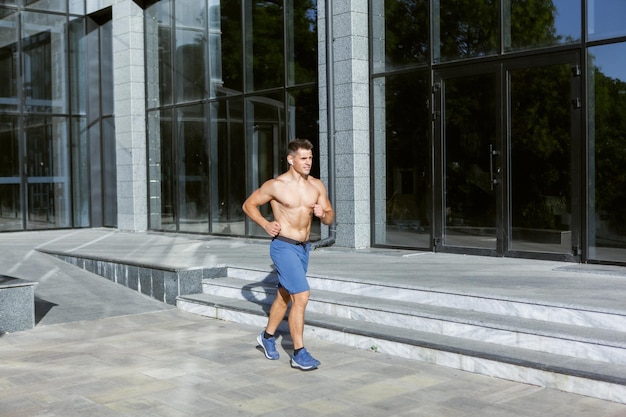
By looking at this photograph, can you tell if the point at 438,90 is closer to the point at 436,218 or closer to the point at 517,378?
the point at 436,218

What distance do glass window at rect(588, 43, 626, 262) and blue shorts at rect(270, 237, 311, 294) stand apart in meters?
5.26

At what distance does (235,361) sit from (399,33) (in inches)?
301

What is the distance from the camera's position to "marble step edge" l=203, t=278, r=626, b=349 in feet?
21.2

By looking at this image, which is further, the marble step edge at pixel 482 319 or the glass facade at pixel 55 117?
the glass facade at pixel 55 117

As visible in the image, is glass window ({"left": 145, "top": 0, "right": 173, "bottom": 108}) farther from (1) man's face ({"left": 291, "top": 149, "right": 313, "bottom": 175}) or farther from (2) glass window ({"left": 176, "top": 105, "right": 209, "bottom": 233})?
(1) man's face ({"left": 291, "top": 149, "right": 313, "bottom": 175})

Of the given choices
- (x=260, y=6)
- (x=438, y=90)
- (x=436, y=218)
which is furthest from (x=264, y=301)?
(x=260, y=6)

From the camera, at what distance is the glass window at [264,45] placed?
15.5 meters

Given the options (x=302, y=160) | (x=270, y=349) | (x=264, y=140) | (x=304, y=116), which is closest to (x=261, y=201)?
(x=302, y=160)

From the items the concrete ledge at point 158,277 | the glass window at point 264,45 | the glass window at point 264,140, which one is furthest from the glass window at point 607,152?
the glass window at point 264,45

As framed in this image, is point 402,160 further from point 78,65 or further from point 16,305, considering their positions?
point 78,65

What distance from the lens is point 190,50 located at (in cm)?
1781

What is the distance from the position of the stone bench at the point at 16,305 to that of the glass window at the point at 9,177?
10977mm

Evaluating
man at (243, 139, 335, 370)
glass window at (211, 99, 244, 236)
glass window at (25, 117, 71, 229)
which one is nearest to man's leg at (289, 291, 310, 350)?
man at (243, 139, 335, 370)

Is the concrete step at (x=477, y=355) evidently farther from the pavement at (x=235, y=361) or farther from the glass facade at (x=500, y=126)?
the glass facade at (x=500, y=126)
